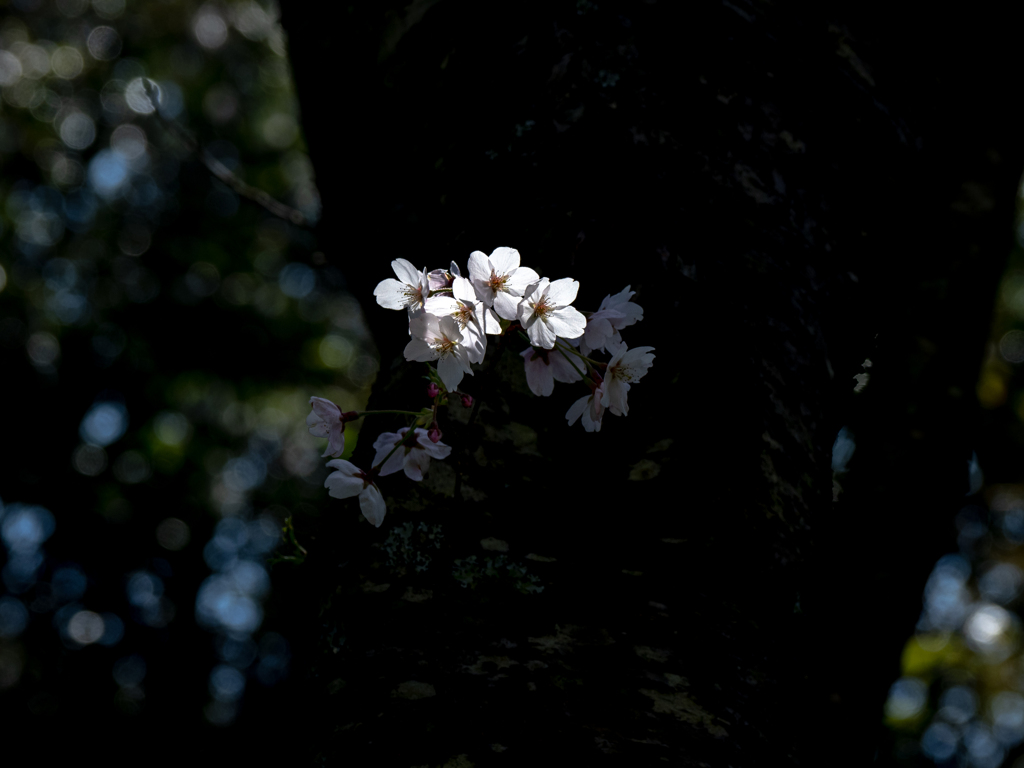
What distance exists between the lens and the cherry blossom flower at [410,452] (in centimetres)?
110

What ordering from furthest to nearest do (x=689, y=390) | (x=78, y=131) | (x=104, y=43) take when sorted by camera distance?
(x=78, y=131)
(x=104, y=43)
(x=689, y=390)

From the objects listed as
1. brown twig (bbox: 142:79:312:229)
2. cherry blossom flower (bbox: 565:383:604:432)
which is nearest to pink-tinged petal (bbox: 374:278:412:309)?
cherry blossom flower (bbox: 565:383:604:432)

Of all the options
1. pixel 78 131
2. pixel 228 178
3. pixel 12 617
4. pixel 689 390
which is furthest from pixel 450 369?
pixel 12 617

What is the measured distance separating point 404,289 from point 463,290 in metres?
0.16

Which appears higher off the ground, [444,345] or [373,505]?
[444,345]

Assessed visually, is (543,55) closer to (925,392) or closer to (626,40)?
(626,40)

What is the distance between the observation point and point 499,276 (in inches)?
39.4

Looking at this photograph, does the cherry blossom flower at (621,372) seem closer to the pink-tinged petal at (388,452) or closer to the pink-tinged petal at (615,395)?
the pink-tinged petal at (615,395)

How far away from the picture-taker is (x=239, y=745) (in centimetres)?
649

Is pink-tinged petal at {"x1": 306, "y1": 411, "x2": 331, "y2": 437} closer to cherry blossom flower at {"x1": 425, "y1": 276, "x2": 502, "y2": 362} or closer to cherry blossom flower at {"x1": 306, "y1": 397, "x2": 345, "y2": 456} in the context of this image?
cherry blossom flower at {"x1": 306, "y1": 397, "x2": 345, "y2": 456}

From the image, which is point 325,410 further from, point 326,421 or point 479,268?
point 479,268

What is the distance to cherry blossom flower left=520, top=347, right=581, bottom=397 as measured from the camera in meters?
1.09

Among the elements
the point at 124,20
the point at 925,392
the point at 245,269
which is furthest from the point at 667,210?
the point at 124,20

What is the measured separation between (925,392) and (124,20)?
362 inches
